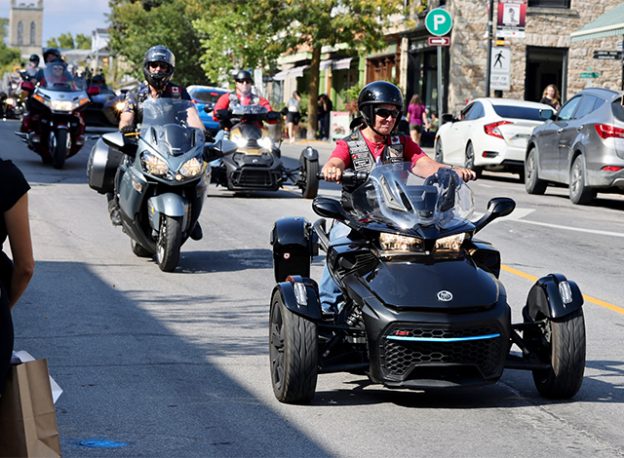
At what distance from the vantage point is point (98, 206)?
17.4 meters

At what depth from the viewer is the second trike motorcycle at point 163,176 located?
11.5 meters

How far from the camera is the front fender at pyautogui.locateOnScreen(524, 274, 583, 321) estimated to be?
22.3 feet

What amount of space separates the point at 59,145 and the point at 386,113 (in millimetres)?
16196

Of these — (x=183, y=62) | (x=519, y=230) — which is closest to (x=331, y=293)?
(x=519, y=230)

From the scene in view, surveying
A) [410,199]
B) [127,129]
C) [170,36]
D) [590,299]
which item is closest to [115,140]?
[127,129]

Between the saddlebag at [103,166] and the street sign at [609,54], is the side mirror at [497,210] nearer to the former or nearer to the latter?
the saddlebag at [103,166]

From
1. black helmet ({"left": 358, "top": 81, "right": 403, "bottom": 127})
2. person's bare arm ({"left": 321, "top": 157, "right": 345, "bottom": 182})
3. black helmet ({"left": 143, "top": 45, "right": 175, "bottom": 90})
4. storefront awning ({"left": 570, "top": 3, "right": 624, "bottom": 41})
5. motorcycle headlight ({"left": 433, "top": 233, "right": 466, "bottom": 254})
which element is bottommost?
motorcycle headlight ({"left": 433, "top": 233, "right": 466, "bottom": 254})

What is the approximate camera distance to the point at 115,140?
11.8 meters

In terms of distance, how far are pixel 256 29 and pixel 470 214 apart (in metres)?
42.0

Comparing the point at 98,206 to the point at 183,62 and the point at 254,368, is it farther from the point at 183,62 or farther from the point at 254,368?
the point at 183,62

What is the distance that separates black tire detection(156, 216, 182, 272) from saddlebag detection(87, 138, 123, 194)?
3.60 ft

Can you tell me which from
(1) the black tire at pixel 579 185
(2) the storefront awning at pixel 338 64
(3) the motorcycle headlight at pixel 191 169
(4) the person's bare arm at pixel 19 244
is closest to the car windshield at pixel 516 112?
(1) the black tire at pixel 579 185

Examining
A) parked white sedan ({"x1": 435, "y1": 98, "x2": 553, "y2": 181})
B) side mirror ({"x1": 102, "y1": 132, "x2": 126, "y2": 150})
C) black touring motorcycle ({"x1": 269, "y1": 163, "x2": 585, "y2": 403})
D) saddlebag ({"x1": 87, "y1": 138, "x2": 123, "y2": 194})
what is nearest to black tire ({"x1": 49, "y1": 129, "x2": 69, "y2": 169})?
parked white sedan ({"x1": 435, "y1": 98, "x2": 553, "y2": 181})

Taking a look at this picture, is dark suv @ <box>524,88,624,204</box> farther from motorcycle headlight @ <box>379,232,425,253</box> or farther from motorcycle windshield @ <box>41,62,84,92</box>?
motorcycle headlight @ <box>379,232,425,253</box>
